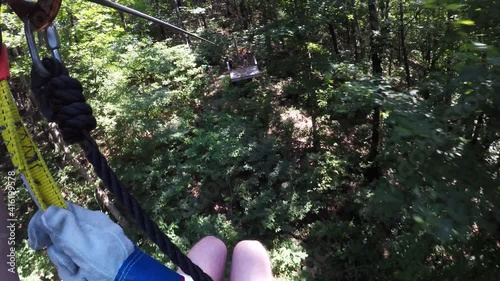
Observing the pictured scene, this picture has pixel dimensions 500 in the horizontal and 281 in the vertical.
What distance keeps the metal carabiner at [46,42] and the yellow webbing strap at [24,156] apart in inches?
6.2

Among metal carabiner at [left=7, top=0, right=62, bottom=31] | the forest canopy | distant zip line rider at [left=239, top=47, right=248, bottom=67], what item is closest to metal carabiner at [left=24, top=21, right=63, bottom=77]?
metal carabiner at [left=7, top=0, right=62, bottom=31]

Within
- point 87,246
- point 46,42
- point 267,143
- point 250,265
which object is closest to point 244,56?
point 267,143

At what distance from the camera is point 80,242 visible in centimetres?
61

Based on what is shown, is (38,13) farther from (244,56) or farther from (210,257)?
(244,56)

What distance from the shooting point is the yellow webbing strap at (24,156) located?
67cm

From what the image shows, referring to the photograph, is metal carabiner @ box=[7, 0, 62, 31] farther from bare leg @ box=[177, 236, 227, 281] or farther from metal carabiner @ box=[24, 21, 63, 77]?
bare leg @ box=[177, 236, 227, 281]

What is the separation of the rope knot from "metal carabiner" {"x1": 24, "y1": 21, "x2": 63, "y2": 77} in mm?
11

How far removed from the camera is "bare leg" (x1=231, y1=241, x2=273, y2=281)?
4.71ft

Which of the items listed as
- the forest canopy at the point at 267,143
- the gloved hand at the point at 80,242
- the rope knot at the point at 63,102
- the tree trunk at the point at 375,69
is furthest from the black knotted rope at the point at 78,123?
the tree trunk at the point at 375,69

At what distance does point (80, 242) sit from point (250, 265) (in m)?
1.00

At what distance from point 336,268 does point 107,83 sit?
5452 mm

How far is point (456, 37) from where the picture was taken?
1795 mm

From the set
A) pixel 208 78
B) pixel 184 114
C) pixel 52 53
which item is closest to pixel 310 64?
pixel 184 114

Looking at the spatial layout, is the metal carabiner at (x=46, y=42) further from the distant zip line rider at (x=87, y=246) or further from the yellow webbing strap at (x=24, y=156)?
the yellow webbing strap at (x=24, y=156)
